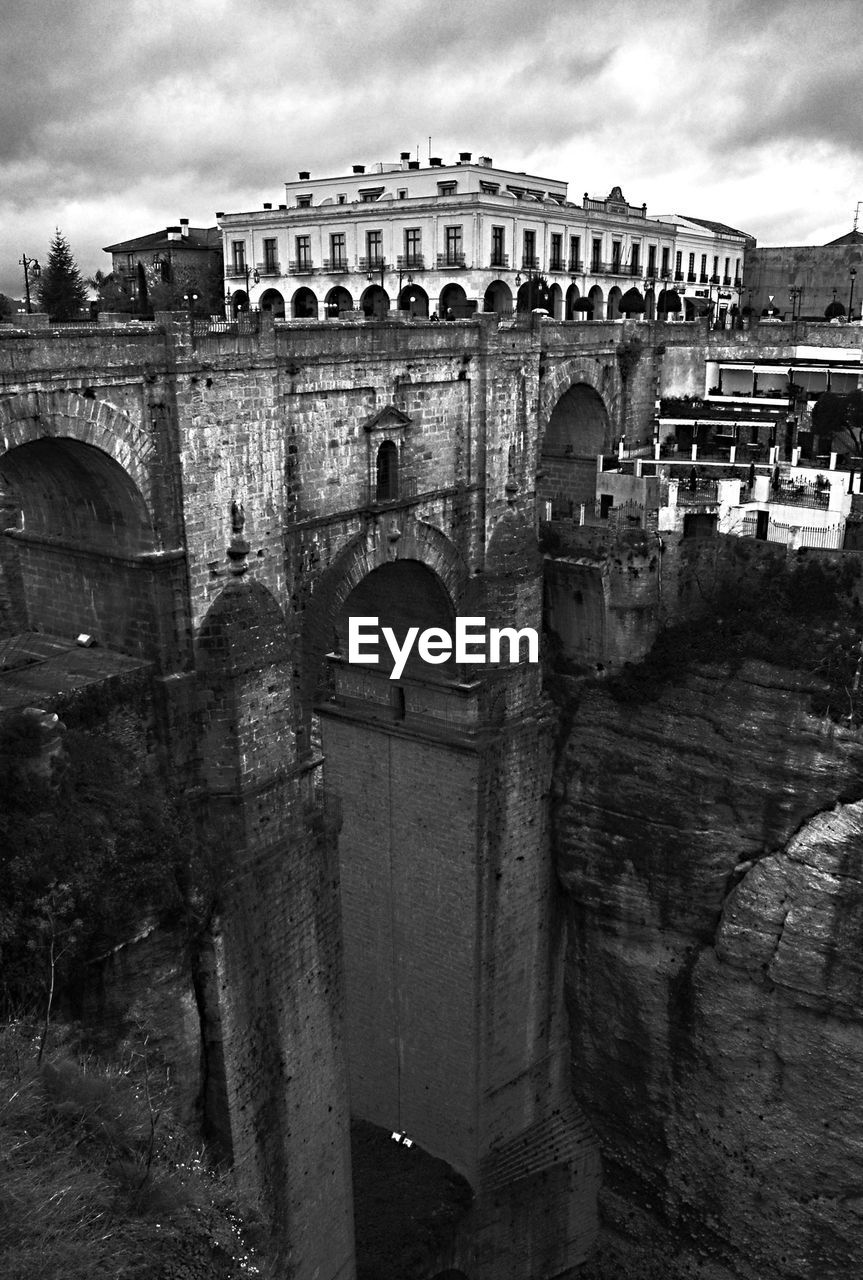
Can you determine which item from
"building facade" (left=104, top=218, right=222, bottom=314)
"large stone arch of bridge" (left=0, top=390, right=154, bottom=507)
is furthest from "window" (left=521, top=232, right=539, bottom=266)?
"large stone arch of bridge" (left=0, top=390, right=154, bottom=507)

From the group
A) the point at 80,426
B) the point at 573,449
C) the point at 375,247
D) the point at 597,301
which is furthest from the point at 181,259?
the point at 80,426

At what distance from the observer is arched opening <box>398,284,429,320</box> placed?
39406mm

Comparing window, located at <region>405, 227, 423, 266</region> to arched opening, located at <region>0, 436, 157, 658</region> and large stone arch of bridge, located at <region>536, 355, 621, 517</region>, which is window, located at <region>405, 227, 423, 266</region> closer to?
large stone arch of bridge, located at <region>536, 355, 621, 517</region>

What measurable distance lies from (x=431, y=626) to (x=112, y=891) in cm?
1013

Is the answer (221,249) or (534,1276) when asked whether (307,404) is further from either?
(221,249)

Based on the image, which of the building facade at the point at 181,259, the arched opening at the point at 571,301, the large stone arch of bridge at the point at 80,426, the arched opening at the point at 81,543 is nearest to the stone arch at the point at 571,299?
the arched opening at the point at 571,301

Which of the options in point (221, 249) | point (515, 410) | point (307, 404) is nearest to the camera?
point (307, 404)

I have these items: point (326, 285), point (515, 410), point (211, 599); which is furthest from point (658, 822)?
point (326, 285)

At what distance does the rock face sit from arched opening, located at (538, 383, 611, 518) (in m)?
5.76

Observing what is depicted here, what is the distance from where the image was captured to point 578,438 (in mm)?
27703

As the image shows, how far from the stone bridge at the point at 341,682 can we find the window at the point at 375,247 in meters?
15.3

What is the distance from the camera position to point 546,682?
24734 mm

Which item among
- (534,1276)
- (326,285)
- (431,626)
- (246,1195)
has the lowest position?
(534,1276)

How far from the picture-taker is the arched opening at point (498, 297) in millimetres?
38688
